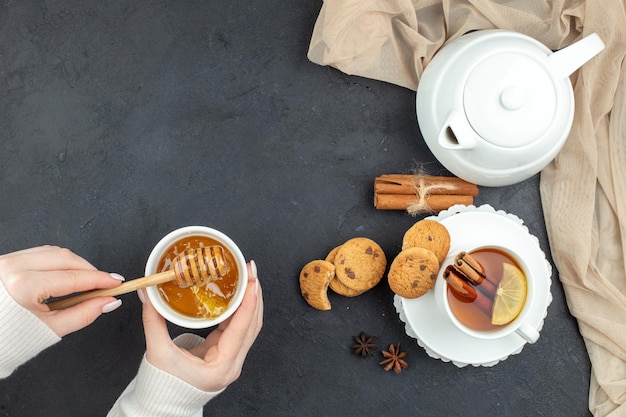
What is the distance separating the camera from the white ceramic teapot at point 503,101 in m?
1.04

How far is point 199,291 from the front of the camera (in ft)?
3.32

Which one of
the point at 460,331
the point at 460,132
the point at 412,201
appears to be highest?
the point at 460,132

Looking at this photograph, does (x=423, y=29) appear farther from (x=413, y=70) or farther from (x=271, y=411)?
(x=271, y=411)

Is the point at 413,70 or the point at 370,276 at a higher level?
the point at 413,70

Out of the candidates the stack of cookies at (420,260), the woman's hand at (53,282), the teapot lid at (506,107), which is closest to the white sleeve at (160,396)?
the woman's hand at (53,282)

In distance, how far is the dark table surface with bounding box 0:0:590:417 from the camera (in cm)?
119

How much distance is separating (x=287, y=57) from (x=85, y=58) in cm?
37

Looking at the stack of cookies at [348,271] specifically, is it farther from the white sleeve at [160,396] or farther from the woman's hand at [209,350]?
the white sleeve at [160,396]

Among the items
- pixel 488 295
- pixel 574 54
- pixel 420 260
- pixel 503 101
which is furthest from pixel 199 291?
pixel 574 54

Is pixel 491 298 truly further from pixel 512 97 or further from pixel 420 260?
pixel 512 97

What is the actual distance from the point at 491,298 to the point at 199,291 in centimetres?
46

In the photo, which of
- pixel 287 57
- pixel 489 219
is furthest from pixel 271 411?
pixel 287 57

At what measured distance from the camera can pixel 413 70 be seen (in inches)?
47.3

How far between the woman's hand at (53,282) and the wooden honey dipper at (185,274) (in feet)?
0.05
